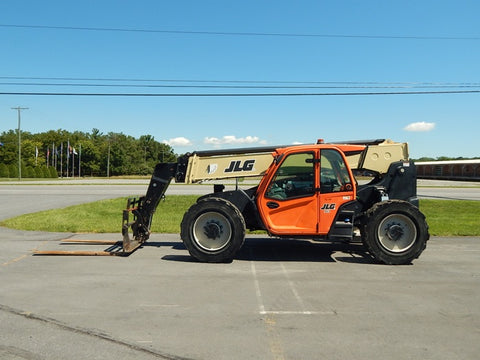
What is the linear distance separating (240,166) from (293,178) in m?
1.03

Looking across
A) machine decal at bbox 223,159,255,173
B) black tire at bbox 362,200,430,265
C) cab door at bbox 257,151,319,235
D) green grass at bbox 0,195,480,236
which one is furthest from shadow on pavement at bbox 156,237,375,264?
green grass at bbox 0,195,480,236

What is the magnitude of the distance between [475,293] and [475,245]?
4.16m

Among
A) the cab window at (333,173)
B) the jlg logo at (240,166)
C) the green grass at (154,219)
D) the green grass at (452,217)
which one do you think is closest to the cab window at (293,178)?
the cab window at (333,173)

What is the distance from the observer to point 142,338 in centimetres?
402

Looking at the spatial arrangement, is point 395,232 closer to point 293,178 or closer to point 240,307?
point 293,178

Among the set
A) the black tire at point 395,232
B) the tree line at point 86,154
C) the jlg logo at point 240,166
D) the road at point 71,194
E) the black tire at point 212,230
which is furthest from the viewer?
the tree line at point 86,154

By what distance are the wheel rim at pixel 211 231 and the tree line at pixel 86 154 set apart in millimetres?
86798

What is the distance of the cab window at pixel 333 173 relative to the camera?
291 inches

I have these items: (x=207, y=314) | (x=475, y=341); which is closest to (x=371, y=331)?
(x=475, y=341)

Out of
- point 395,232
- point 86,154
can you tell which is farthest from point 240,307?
point 86,154

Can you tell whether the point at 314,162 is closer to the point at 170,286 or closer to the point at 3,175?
the point at 170,286

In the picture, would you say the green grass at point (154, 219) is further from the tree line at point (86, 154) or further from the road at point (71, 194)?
the tree line at point (86, 154)

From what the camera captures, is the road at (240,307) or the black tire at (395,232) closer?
the road at (240,307)

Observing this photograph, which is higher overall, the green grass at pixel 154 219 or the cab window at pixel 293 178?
the cab window at pixel 293 178
